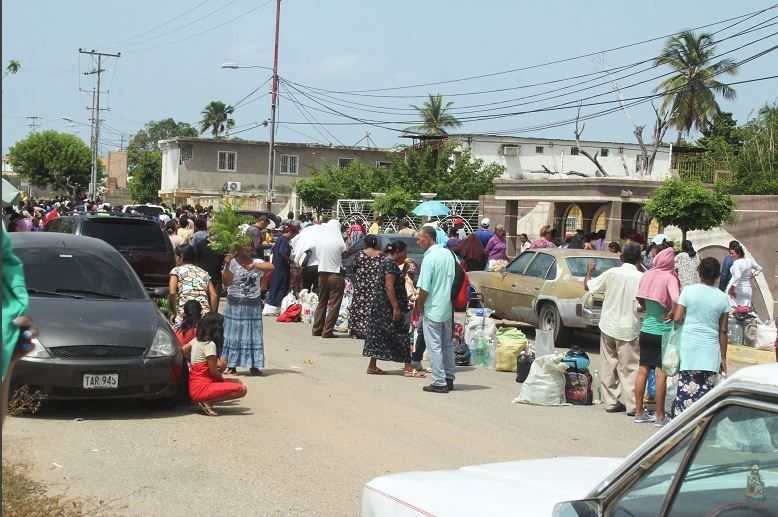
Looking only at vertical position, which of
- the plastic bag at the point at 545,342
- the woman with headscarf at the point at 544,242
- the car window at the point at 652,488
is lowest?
the plastic bag at the point at 545,342

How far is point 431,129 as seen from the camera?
69.4 m

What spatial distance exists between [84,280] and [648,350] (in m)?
5.96

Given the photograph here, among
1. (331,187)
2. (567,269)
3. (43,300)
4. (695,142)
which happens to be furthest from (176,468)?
(695,142)

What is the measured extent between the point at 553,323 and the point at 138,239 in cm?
782

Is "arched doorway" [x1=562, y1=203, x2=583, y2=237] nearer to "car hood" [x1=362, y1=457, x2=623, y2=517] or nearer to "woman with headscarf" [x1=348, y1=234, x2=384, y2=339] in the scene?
"woman with headscarf" [x1=348, y1=234, x2=384, y2=339]

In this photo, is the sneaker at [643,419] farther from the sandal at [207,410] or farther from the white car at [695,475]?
the white car at [695,475]

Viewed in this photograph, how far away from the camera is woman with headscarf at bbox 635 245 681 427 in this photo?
10336 mm

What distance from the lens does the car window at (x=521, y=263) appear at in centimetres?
1753

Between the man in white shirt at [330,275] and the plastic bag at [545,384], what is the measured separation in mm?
5868

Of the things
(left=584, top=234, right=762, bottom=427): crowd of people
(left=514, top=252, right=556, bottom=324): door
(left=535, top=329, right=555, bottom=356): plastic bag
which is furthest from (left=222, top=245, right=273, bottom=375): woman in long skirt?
(left=514, top=252, right=556, bottom=324): door

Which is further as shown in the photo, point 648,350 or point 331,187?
point 331,187

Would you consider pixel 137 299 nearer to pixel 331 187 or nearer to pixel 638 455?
pixel 638 455

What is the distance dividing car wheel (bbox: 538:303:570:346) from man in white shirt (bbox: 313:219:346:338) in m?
3.41

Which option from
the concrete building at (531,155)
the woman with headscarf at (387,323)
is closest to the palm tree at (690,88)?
the concrete building at (531,155)
